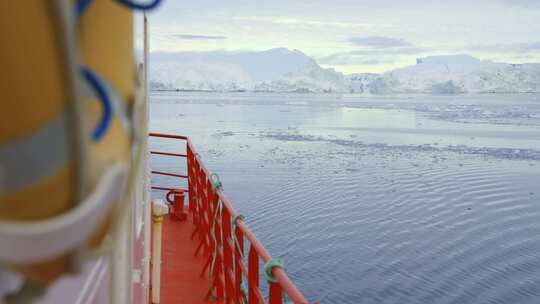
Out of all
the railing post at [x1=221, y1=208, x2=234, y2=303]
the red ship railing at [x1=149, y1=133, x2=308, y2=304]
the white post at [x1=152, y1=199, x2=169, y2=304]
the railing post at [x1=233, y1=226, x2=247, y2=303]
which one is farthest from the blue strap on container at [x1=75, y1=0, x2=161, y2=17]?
the railing post at [x1=221, y1=208, x2=234, y2=303]

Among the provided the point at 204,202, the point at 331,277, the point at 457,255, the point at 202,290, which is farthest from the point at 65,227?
the point at 457,255

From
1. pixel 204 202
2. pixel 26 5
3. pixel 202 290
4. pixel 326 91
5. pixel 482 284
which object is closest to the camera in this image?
pixel 26 5

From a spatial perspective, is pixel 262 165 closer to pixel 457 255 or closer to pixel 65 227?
pixel 457 255

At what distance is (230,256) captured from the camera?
13.2 ft

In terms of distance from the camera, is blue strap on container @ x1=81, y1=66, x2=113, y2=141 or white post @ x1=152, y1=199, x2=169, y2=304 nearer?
blue strap on container @ x1=81, y1=66, x2=113, y2=141

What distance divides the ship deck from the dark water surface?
5384mm

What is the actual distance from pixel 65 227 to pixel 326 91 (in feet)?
454

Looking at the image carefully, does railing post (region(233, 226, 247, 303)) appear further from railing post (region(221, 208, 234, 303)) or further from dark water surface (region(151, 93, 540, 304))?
dark water surface (region(151, 93, 540, 304))

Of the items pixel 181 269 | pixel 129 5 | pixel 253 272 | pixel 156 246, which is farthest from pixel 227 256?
pixel 129 5

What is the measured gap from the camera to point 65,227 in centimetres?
64

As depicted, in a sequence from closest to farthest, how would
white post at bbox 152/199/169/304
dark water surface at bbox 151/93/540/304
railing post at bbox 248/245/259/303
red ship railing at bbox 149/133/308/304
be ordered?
1. red ship railing at bbox 149/133/308/304
2. railing post at bbox 248/245/259/303
3. white post at bbox 152/199/169/304
4. dark water surface at bbox 151/93/540/304

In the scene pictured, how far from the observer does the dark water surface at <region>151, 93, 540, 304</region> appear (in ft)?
38.3

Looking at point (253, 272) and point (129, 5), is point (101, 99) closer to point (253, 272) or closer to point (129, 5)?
point (129, 5)

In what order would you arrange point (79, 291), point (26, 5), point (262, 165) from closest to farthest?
1. point (26, 5)
2. point (79, 291)
3. point (262, 165)
